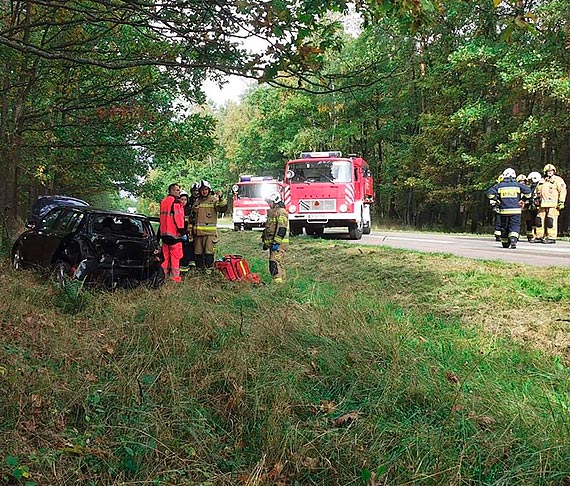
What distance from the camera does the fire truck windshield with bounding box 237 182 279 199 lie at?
2300cm

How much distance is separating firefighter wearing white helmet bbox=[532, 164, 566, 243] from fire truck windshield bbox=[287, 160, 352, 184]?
5.44 metres

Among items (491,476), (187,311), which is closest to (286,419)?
(491,476)

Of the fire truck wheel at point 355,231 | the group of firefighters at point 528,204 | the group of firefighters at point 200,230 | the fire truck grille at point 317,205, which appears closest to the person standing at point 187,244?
the group of firefighters at point 200,230

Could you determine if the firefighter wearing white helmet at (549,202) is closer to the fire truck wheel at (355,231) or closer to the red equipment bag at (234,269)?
the fire truck wheel at (355,231)

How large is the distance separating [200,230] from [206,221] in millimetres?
193

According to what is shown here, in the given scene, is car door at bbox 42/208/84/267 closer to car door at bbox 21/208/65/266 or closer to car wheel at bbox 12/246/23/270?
car door at bbox 21/208/65/266

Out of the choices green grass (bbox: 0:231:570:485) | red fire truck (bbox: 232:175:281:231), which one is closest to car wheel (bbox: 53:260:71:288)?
green grass (bbox: 0:231:570:485)

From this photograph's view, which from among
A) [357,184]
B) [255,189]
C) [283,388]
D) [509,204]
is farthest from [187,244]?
[255,189]

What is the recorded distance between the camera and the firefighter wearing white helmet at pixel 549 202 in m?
11.5

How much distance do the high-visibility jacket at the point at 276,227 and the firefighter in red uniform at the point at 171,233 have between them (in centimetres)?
147

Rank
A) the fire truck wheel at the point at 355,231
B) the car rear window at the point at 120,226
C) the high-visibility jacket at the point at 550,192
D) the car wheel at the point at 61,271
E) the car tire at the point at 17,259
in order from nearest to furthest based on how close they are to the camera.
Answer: the car wheel at the point at 61,271
the car rear window at the point at 120,226
the car tire at the point at 17,259
the high-visibility jacket at the point at 550,192
the fire truck wheel at the point at 355,231

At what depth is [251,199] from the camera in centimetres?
2302

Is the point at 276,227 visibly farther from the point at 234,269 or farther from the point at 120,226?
the point at 120,226

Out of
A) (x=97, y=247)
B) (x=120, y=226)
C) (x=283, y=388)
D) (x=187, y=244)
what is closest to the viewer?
(x=283, y=388)
